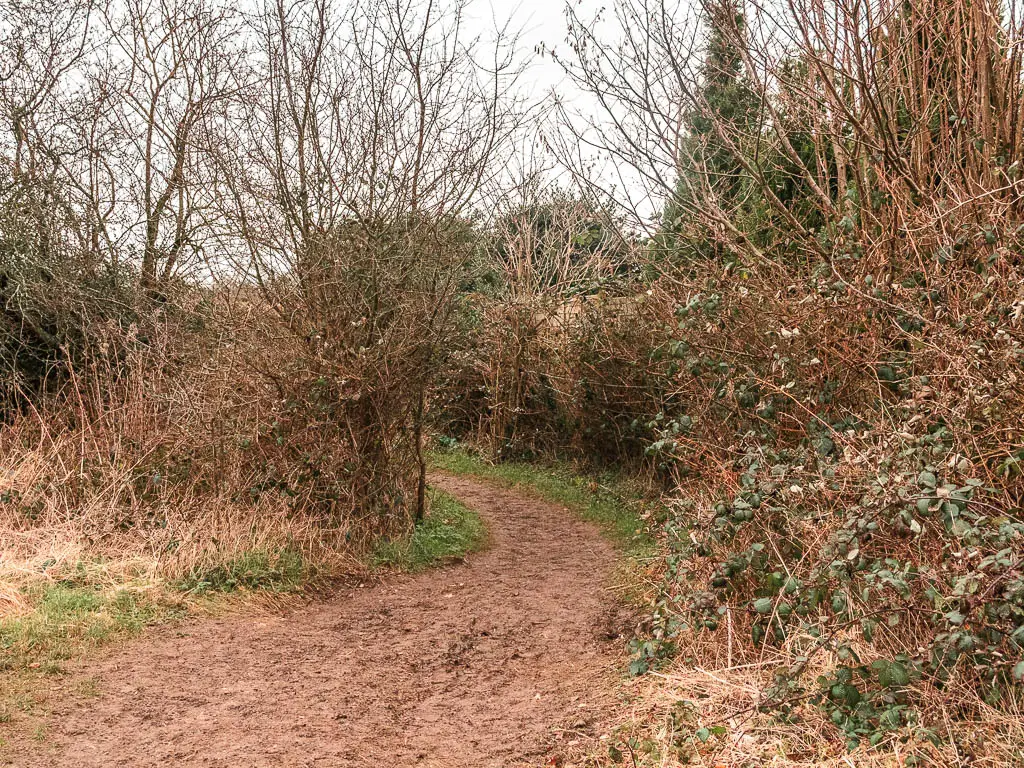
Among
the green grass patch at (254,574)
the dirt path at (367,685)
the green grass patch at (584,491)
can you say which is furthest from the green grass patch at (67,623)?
the green grass patch at (584,491)

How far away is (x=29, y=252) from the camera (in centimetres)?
1020

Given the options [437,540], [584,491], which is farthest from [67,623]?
[584,491]

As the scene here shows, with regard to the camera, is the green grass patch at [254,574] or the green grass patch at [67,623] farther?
the green grass patch at [254,574]

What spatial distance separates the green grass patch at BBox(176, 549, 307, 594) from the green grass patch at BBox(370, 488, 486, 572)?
2.82ft

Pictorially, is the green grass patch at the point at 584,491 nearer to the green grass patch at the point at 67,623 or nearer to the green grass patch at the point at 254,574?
the green grass patch at the point at 254,574

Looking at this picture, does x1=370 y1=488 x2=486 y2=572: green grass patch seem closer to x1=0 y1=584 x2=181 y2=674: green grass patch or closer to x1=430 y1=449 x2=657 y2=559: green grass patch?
x1=430 y1=449 x2=657 y2=559: green grass patch

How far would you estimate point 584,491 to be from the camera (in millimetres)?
11648

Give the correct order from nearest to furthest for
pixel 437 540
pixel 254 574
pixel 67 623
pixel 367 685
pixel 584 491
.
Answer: pixel 367 685
pixel 67 623
pixel 254 574
pixel 437 540
pixel 584 491

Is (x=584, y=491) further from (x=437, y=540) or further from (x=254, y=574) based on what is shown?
(x=254, y=574)

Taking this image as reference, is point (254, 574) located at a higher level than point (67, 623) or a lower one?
higher

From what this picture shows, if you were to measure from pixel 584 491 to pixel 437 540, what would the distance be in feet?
11.7

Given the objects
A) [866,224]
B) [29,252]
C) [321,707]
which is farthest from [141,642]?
[29,252]

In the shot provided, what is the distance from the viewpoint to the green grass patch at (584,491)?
30.3 ft

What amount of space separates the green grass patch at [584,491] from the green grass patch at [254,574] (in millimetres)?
3002
